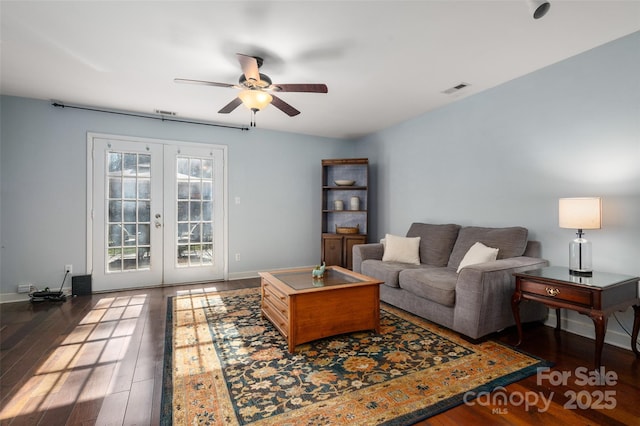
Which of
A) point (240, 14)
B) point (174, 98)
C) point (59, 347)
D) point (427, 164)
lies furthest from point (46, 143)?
point (427, 164)

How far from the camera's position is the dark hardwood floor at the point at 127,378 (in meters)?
1.58

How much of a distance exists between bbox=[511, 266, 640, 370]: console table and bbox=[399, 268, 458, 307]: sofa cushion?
1.54ft

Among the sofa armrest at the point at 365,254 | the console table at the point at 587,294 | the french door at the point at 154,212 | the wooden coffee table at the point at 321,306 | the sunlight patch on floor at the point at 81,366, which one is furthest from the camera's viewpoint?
the french door at the point at 154,212

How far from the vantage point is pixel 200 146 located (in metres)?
4.57

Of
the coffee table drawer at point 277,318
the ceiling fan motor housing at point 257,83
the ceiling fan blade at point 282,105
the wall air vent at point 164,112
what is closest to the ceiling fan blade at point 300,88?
the ceiling fan motor housing at point 257,83

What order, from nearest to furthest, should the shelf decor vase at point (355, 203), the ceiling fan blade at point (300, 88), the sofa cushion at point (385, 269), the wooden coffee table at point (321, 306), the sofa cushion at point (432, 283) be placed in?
the wooden coffee table at point (321, 306) < the ceiling fan blade at point (300, 88) < the sofa cushion at point (432, 283) < the sofa cushion at point (385, 269) < the shelf decor vase at point (355, 203)

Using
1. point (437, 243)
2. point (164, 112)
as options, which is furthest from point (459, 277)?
point (164, 112)

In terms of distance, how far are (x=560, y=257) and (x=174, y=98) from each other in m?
Result: 4.42

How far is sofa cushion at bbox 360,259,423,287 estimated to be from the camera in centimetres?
320

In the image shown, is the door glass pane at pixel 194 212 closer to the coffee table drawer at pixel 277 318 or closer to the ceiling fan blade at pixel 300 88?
the coffee table drawer at pixel 277 318

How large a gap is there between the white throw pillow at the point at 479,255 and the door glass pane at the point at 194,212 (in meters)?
3.57

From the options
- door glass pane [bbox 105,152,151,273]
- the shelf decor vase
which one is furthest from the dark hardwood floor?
Answer: the shelf decor vase

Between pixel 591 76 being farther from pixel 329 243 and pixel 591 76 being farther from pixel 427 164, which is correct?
pixel 329 243

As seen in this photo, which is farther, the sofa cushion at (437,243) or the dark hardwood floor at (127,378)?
the sofa cushion at (437,243)
